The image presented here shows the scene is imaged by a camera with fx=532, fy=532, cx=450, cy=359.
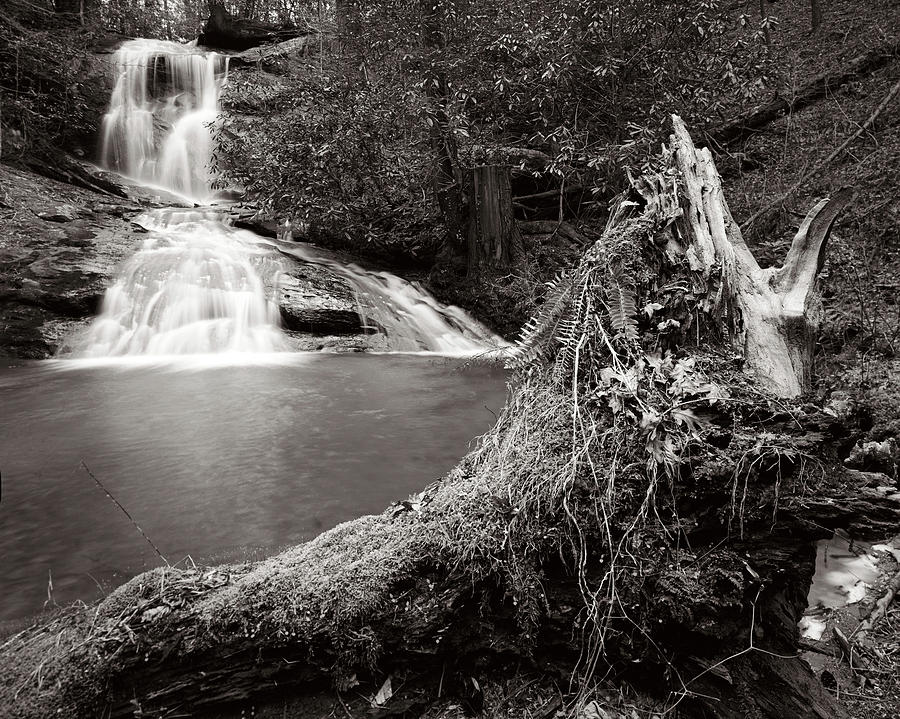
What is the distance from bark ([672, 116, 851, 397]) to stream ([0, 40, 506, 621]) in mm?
1818

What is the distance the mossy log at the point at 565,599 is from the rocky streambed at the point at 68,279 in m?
9.55

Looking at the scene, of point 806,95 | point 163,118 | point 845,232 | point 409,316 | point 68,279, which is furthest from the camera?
point 163,118

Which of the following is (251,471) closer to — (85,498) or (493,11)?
(85,498)

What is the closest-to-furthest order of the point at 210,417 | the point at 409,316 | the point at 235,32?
the point at 210,417 → the point at 409,316 → the point at 235,32

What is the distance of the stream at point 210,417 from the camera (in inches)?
152

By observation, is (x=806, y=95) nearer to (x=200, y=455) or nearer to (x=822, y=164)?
(x=822, y=164)

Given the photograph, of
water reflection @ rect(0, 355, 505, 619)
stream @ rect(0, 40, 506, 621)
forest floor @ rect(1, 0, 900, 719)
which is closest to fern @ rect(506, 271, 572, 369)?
forest floor @ rect(1, 0, 900, 719)

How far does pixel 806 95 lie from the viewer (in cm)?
1109

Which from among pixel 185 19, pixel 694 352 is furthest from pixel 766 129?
pixel 185 19

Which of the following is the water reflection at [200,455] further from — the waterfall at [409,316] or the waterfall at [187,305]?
the waterfall at [409,316]

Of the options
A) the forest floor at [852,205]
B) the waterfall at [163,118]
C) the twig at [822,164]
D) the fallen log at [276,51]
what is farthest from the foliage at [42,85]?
the forest floor at [852,205]

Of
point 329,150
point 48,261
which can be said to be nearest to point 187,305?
point 48,261

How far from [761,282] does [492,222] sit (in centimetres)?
1014

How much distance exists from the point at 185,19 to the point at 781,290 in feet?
145
